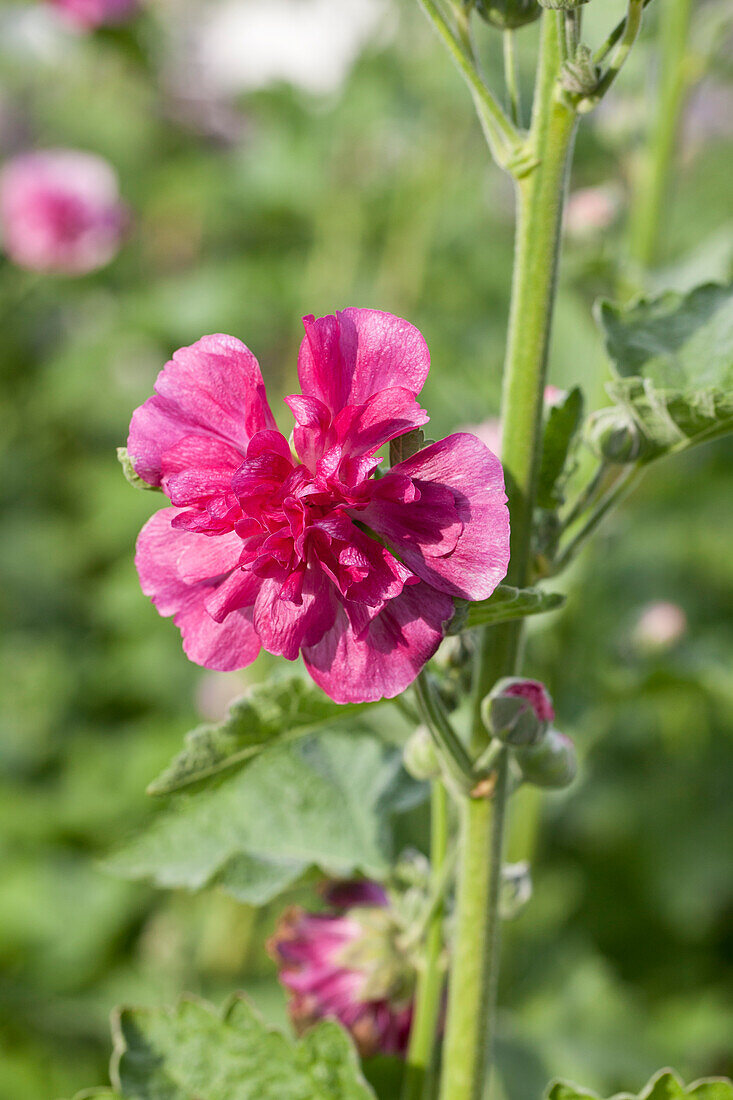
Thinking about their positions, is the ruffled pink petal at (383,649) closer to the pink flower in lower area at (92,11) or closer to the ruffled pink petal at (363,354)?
the ruffled pink petal at (363,354)

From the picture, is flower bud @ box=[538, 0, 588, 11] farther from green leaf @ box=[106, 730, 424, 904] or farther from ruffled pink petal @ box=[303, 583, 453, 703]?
green leaf @ box=[106, 730, 424, 904]

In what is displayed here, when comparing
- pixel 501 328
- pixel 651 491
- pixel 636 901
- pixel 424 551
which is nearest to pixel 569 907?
pixel 636 901

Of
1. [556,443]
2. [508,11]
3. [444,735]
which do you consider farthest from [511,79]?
[444,735]

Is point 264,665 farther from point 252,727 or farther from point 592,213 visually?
point 252,727

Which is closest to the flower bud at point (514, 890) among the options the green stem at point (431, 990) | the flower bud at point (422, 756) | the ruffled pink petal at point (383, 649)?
the green stem at point (431, 990)

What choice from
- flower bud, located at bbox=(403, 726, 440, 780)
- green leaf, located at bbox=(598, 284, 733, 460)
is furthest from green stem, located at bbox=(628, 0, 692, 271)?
flower bud, located at bbox=(403, 726, 440, 780)

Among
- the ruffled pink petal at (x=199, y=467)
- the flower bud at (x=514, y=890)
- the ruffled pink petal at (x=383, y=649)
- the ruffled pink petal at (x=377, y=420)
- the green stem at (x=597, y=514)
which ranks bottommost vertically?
the flower bud at (x=514, y=890)
